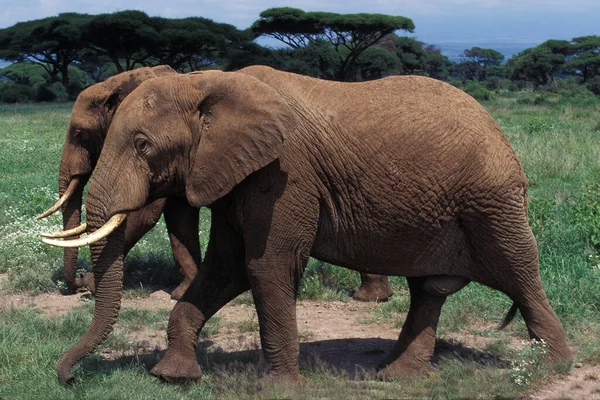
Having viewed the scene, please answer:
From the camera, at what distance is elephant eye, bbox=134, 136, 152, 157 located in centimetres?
435

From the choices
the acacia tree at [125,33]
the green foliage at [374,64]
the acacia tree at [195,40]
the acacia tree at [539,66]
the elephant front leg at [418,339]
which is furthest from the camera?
the acacia tree at [539,66]

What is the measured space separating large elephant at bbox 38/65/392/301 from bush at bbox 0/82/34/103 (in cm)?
3207

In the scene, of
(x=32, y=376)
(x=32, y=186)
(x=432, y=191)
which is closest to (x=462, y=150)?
(x=432, y=191)

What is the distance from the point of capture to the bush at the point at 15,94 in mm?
37500

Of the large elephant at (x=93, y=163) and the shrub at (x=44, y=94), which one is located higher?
the large elephant at (x=93, y=163)

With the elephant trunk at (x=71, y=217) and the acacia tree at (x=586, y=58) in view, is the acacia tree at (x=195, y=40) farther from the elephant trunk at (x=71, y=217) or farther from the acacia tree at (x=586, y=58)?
the elephant trunk at (x=71, y=217)

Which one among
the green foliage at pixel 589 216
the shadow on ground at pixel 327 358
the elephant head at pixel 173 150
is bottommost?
the shadow on ground at pixel 327 358

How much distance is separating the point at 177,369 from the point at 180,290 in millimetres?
2288

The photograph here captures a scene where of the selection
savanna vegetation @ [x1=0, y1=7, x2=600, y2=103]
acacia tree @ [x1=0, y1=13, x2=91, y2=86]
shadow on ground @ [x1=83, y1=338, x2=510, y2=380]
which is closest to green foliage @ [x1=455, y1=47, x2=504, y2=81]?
savanna vegetation @ [x1=0, y1=7, x2=600, y2=103]

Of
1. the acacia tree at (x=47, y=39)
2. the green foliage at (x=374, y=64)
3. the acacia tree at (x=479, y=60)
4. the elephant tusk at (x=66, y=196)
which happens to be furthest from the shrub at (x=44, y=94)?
the acacia tree at (x=479, y=60)

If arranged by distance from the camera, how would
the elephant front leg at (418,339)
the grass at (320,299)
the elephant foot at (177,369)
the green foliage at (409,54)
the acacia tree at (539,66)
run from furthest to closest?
the acacia tree at (539,66)
the green foliage at (409,54)
the elephant front leg at (418,339)
the elephant foot at (177,369)
the grass at (320,299)

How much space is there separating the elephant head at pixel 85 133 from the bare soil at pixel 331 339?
67 cm

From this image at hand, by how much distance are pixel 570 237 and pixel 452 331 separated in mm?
1891

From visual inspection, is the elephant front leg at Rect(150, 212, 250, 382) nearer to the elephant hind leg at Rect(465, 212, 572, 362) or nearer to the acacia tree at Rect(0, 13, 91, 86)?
the elephant hind leg at Rect(465, 212, 572, 362)
